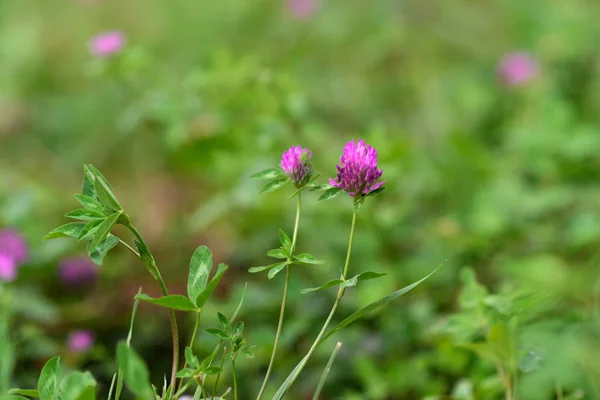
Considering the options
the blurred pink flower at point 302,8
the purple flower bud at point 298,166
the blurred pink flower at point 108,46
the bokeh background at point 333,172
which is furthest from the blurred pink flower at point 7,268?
the blurred pink flower at point 302,8

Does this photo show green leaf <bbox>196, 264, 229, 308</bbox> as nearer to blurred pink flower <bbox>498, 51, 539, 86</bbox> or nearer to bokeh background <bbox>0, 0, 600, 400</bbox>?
bokeh background <bbox>0, 0, 600, 400</bbox>

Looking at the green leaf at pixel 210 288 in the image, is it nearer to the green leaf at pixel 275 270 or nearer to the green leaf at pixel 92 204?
the green leaf at pixel 275 270

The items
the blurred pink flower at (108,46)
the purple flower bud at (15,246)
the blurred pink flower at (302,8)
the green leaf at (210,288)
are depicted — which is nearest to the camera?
the green leaf at (210,288)

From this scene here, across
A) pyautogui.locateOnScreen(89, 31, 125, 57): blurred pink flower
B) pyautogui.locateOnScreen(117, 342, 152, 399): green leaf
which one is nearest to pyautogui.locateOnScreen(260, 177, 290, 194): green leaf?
pyautogui.locateOnScreen(117, 342, 152, 399): green leaf

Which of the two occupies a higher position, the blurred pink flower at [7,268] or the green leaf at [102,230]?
the green leaf at [102,230]

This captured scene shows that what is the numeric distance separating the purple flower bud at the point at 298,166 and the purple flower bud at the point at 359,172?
51mm

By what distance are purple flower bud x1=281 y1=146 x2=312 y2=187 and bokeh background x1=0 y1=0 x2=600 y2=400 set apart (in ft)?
1.30

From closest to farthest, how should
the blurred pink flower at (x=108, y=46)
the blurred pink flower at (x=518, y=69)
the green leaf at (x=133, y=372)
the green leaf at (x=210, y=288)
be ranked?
the green leaf at (x=133, y=372) < the green leaf at (x=210, y=288) < the blurred pink flower at (x=108, y=46) < the blurred pink flower at (x=518, y=69)

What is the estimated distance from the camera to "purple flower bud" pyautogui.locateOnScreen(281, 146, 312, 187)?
42.2 inches

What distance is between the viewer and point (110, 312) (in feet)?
6.68

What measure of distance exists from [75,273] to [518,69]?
1.90 meters

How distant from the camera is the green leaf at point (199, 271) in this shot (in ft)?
3.50

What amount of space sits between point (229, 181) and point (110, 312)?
0.61 metres

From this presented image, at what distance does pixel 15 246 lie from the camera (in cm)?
186
